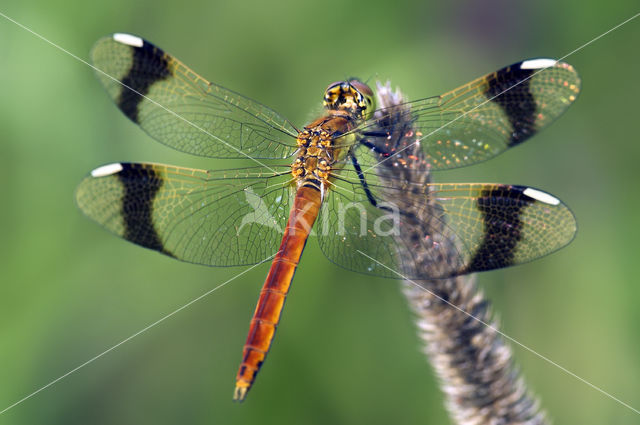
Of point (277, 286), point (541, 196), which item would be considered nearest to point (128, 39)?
point (277, 286)

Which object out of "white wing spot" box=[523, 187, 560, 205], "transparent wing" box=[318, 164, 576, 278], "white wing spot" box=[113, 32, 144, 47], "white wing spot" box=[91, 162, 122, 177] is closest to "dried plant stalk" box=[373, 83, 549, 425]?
"transparent wing" box=[318, 164, 576, 278]

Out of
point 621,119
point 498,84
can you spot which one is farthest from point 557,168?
point 498,84

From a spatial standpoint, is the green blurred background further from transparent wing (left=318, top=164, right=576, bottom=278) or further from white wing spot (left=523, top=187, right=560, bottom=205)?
white wing spot (left=523, top=187, right=560, bottom=205)

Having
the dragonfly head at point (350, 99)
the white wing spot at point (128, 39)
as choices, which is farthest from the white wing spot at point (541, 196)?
the white wing spot at point (128, 39)

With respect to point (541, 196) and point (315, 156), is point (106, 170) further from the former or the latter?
point (541, 196)

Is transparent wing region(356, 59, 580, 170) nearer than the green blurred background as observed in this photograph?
Yes

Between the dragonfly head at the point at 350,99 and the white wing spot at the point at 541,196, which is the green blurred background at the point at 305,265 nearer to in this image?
the dragonfly head at the point at 350,99
